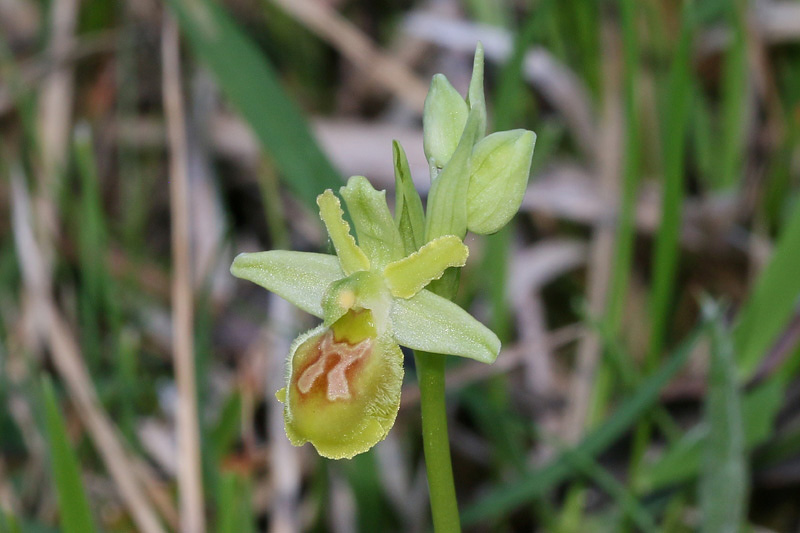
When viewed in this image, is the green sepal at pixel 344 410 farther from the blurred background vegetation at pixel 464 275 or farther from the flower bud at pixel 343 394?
the blurred background vegetation at pixel 464 275

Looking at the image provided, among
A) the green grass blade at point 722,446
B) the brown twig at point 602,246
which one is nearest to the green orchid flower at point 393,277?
the green grass blade at point 722,446

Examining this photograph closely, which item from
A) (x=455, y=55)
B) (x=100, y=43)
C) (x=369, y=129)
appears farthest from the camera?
(x=100, y=43)

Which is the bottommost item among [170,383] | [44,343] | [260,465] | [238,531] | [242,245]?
[238,531]

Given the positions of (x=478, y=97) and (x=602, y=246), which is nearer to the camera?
(x=478, y=97)

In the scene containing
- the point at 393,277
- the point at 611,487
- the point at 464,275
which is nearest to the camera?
the point at 393,277

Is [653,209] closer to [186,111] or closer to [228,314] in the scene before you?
[228,314]

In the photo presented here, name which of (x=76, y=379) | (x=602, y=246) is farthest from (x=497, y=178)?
(x=602, y=246)

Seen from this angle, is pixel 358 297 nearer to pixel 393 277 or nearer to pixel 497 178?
pixel 393 277

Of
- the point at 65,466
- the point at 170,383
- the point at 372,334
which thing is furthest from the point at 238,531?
the point at 170,383

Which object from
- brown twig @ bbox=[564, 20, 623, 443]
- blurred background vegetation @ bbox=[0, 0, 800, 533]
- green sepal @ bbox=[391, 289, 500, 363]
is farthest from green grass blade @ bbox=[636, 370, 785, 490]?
green sepal @ bbox=[391, 289, 500, 363]
